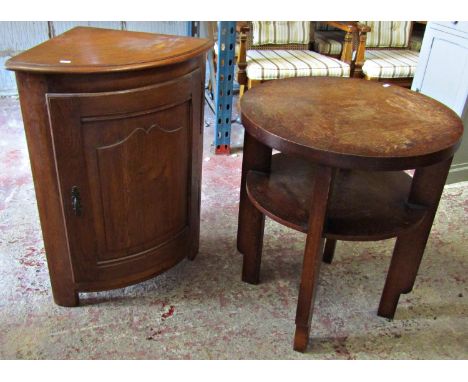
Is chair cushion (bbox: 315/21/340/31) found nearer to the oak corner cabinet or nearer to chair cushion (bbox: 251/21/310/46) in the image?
chair cushion (bbox: 251/21/310/46)

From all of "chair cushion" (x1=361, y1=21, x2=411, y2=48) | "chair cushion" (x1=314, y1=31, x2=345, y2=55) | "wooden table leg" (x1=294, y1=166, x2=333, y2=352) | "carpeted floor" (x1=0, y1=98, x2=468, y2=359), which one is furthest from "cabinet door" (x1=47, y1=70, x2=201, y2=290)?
"chair cushion" (x1=361, y1=21, x2=411, y2=48)

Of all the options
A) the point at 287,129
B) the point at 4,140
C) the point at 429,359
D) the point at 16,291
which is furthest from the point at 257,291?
the point at 4,140

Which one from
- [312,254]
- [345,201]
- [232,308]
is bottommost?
[232,308]

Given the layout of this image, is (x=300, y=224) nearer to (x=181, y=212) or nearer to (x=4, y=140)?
(x=181, y=212)

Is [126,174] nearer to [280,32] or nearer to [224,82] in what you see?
[224,82]

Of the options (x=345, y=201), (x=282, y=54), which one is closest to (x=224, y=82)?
(x=282, y=54)

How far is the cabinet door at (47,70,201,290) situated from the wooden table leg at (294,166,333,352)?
23.4 inches

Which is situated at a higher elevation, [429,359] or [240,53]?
[240,53]

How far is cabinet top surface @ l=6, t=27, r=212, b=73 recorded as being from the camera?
1398 mm

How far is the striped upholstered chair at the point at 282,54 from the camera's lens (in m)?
3.38

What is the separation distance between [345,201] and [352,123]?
295mm

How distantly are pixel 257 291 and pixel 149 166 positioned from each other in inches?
30.3

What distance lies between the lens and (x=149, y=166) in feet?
5.60

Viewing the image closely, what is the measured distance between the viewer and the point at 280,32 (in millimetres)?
3924
